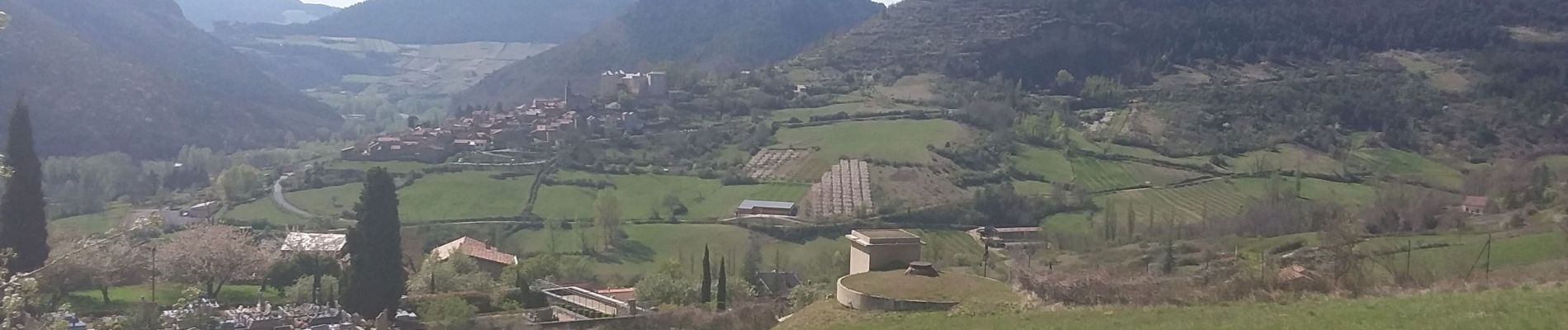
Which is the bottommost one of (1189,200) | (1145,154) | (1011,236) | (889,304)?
(1011,236)

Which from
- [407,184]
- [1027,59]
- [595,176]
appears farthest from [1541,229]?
[1027,59]

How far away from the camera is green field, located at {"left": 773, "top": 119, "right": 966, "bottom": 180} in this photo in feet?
230

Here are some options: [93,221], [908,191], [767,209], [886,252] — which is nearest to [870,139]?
[908,191]

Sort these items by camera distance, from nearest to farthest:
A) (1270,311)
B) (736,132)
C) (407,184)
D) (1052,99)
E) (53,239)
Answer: (1270,311) → (53,239) → (407,184) → (736,132) → (1052,99)

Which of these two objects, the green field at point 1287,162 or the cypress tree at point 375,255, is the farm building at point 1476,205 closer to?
the green field at point 1287,162

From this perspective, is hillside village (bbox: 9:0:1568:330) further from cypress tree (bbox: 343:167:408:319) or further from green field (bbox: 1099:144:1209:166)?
green field (bbox: 1099:144:1209:166)

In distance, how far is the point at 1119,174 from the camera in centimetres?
6906

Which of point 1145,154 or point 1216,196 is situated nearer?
point 1216,196

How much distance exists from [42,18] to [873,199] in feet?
274

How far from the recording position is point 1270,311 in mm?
16672

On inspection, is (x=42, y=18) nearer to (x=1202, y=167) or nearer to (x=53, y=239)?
(x=53, y=239)

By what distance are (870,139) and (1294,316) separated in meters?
59.6

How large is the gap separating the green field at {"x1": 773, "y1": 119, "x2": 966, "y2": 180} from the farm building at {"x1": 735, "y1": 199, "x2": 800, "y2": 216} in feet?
25.0

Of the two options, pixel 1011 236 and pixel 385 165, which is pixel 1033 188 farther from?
pixel 385 165
